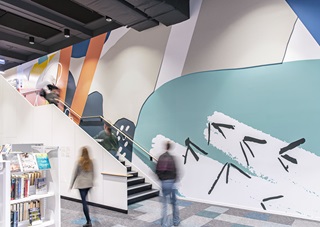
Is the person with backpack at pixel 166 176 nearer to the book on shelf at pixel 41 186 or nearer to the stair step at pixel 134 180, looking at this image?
the book on shelf at pixel 41 186

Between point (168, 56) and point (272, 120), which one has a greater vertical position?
point (168, 56)

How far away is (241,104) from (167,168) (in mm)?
2385

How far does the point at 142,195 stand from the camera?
6094 mm

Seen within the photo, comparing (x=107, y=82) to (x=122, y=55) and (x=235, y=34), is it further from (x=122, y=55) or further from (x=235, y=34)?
(x=235, y=34)

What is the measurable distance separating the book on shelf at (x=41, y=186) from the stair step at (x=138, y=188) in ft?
8.94

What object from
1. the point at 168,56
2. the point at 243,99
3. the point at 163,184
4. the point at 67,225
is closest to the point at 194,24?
the point at 168,56

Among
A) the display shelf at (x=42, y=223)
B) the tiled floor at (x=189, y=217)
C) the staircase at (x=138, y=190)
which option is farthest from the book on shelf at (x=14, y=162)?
the staircase at (x=138, y=190)

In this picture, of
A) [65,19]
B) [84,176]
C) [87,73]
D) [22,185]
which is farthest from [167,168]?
[65,19]

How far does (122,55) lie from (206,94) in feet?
10.2

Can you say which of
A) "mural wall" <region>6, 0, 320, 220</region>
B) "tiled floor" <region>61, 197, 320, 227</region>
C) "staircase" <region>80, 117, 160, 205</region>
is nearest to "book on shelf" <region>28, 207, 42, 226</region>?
"tiled floor" <region>61, 197, 320, 227</region>

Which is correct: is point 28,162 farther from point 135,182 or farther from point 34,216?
point 135,182

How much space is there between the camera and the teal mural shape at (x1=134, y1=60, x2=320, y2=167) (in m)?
4.95

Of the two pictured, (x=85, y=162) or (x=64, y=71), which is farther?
(x=64, y=71)

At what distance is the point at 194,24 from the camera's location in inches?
254
